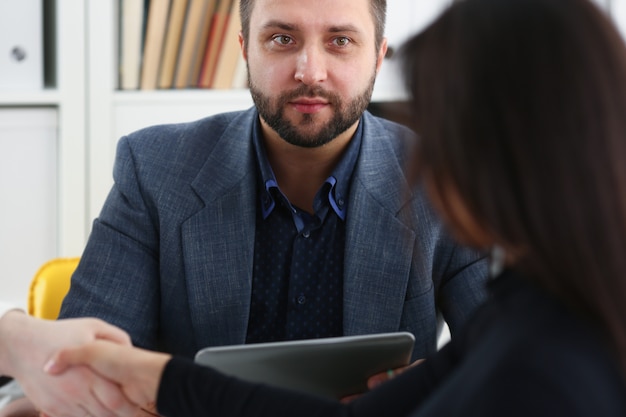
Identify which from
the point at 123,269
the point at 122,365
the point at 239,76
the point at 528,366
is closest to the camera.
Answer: the point at 528,366

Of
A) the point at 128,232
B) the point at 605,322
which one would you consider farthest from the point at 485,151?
the point at 128,232

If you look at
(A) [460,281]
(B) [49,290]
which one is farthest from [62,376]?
(A) [460,281]

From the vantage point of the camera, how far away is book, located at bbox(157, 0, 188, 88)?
7.42 feet

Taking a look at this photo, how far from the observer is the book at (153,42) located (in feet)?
7.39

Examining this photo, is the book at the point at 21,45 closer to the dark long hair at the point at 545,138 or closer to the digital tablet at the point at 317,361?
the digital tablet at the point at 317,361

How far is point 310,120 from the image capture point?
156 cm

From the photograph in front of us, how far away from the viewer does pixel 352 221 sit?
1.56 metres

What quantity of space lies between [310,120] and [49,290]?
583mm

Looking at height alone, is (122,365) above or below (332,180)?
below

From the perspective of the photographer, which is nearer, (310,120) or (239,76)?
(310,120)

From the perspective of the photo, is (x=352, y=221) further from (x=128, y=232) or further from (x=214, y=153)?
(x=128, y=232)

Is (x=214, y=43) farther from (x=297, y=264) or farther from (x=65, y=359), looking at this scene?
(x=65, y=359)

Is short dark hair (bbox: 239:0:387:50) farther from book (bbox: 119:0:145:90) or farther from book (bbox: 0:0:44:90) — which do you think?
book (bbox: 0:0:44:90)

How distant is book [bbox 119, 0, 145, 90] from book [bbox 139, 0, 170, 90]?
0.02m
